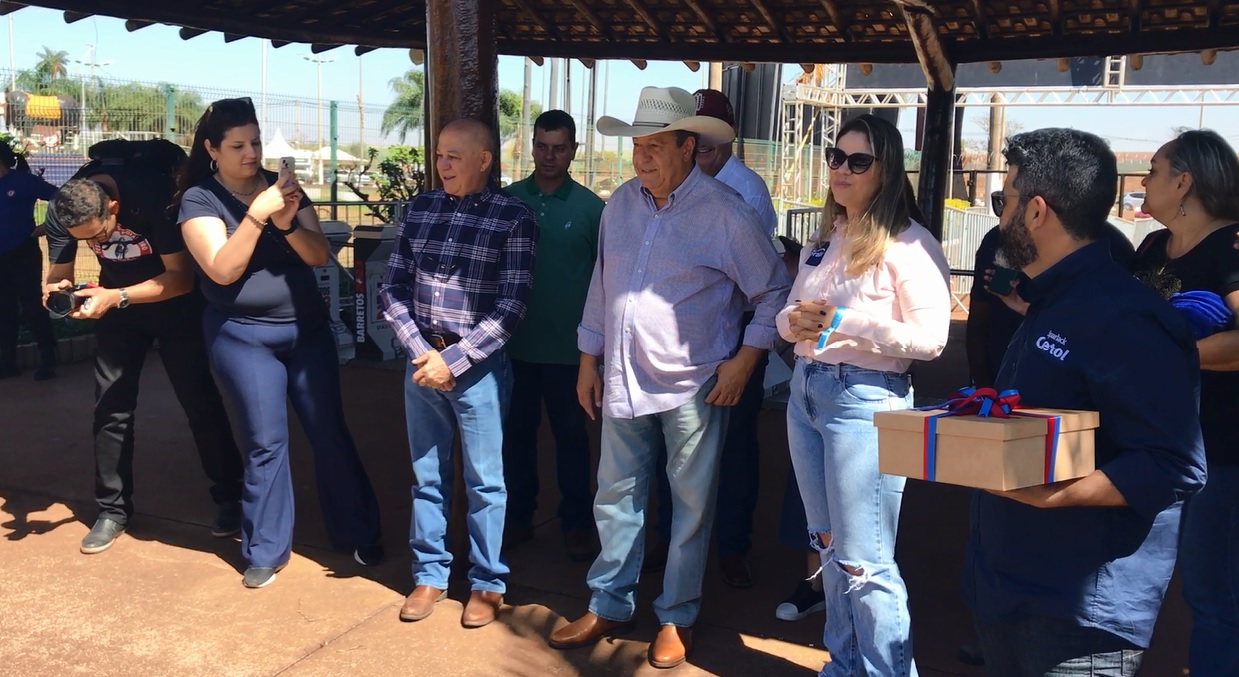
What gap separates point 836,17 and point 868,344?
14.7 ft

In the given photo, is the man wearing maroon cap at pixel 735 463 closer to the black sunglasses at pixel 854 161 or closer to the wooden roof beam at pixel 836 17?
the black sunglasses at pixel 854 161

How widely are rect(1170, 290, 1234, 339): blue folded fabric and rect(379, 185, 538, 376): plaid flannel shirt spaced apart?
2177mm

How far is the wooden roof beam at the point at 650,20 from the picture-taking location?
7.10 metres

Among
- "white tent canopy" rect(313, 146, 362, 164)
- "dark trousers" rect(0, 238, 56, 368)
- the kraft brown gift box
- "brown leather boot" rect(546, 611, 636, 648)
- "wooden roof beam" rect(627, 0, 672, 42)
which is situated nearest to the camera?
the kraft brown gift box

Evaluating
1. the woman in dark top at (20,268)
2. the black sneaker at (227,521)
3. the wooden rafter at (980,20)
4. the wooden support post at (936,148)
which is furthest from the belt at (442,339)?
the woman in dark top at (20,268)

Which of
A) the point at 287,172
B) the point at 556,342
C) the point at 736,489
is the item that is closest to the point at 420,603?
the point at 556,342

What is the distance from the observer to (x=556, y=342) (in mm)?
4695

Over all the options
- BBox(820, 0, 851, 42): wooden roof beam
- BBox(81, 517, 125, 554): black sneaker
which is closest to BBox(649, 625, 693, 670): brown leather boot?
BBox(81, 517, 125, 554): black sneaker

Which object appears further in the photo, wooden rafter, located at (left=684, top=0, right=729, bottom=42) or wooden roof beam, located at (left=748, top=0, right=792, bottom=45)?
wooden rafter, located at (left=684, top=0, right=729, bottom=42)

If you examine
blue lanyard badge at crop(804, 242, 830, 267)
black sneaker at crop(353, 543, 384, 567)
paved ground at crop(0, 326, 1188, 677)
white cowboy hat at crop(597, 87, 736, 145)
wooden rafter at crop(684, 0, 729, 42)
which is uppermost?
wooden rafter at crop(684, 0, 729, 42)

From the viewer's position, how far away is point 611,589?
153 inches

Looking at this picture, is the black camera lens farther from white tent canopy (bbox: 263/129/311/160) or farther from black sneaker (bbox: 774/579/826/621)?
white tent canopy (bbox: 263/129/311/160)

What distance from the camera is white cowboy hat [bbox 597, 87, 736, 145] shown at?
141 inches

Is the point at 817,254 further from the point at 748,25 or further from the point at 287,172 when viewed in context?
the point at 748,25
